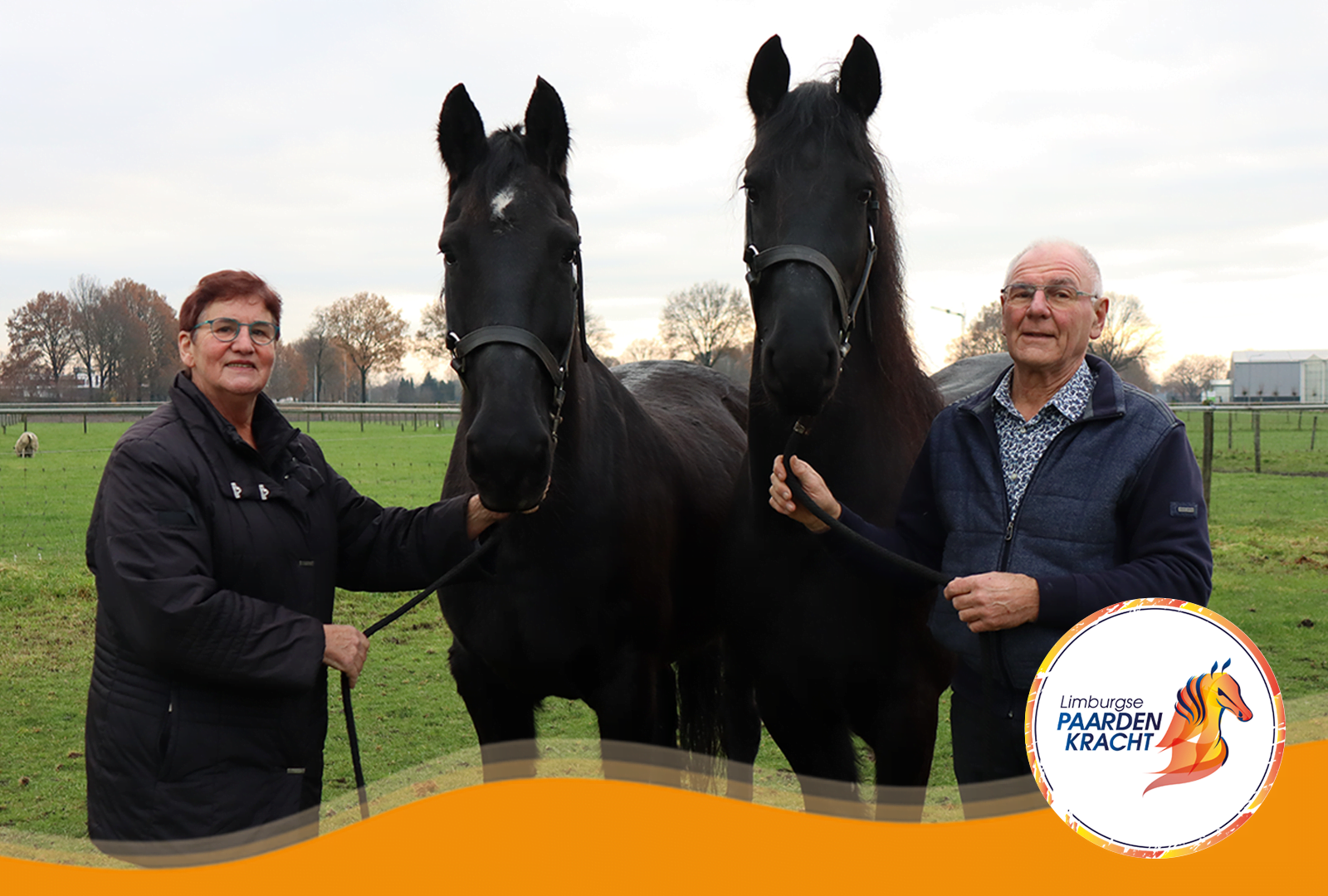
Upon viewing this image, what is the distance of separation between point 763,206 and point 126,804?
6.70 feet

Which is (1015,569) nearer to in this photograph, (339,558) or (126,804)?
(339,558)

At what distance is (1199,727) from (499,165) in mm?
1974

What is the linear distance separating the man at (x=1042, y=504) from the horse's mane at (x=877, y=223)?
46cm

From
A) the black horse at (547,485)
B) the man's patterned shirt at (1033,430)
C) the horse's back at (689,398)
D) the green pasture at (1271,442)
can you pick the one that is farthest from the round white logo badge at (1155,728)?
the green pasture at (1271,442)

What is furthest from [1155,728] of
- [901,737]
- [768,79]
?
[768,79]

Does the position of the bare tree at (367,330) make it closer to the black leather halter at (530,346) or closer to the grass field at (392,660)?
the grass field at (392,660)

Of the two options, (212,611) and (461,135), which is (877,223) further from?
(212,611)

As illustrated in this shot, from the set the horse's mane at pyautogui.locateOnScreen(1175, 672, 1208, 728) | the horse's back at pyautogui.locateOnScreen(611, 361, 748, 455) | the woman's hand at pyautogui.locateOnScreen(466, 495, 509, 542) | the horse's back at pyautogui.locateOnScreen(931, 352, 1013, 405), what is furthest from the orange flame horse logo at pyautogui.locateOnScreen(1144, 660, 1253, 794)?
the horse's back at pyautogui.locateOnScreen(931, 352, 1013, 405)

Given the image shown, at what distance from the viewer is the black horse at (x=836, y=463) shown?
2311mm

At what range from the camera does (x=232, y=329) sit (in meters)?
2.15

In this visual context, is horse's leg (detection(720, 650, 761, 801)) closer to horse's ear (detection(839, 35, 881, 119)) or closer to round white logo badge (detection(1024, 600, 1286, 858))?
round white logo badge (detection(1024, 600, 1286, 858))

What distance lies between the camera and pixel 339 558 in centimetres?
252

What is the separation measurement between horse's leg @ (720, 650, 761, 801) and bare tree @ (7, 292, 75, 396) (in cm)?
4728

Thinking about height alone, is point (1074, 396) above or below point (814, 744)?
above
